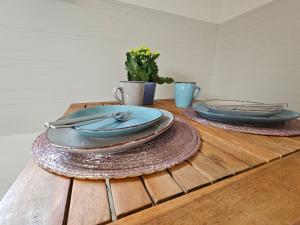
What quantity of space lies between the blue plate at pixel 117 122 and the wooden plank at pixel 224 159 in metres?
0.11

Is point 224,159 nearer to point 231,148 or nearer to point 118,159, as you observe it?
point 231,148

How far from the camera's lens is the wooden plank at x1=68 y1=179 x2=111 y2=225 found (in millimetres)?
167

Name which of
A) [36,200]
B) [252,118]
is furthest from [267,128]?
[36,200]

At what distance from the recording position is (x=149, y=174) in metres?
0.24

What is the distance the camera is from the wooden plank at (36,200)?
17 cm

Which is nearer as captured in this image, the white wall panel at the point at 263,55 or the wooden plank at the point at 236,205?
the wooden plank at the point at 236,205

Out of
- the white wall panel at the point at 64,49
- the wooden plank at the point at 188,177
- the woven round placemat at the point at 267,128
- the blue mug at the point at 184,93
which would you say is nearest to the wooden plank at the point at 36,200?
the wooden plank at the point at 188,177

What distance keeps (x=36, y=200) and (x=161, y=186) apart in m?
0.14

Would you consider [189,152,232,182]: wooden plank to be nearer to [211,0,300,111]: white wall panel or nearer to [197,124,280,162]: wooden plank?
[197,124,280,162]: wooden plank

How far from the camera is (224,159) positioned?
290 millimetres

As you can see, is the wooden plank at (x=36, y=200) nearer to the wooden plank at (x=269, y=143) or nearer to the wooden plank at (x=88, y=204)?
the wooden plank at (x=88, y=204)

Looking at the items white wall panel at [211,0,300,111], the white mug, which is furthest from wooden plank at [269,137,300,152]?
white wall panel at [211,0,300,111]

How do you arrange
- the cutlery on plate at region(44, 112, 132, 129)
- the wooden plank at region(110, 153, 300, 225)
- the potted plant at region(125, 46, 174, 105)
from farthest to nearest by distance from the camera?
the potted plant at region(125, 46, 174, 105) → the cutlery on plate at region(44, 112, 132, 129) → the wooden plank at region(110, 153, 300, 225)

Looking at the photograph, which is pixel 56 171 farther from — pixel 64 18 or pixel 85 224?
pixel 64 18
